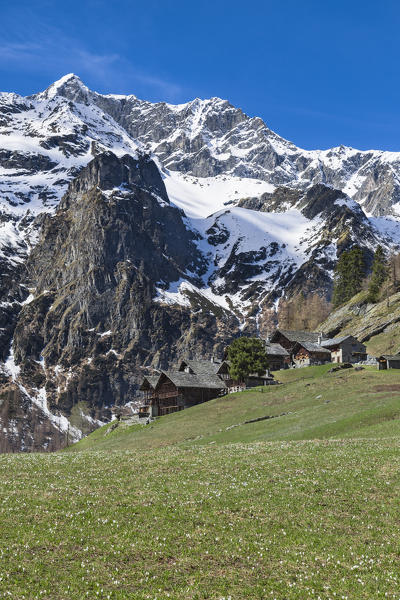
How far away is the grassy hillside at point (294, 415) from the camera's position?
52031 millimetres

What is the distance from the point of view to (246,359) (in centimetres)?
10962

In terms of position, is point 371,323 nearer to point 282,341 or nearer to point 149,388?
point 282,341

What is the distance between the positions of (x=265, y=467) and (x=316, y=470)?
2879mm

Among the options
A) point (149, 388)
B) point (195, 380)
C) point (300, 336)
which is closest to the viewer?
point (195, 380)

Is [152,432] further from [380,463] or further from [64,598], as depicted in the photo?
[64,598]

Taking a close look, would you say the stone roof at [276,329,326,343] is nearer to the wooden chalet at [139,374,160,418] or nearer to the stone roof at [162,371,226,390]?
the stone roof at [162,371,226,390]

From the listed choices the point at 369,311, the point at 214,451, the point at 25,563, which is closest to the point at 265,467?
the point at 214,451

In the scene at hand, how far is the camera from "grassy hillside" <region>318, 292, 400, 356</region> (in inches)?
4891

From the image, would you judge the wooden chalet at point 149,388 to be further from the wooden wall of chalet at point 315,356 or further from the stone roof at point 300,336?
the stone roof at point 300,336

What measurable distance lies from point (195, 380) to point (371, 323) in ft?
167

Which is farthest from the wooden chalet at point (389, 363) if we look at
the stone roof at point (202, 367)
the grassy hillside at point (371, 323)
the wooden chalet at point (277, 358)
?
the wooden chalet at point (277, 358)

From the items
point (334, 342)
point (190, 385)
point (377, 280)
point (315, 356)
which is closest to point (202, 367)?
point (190, 385)

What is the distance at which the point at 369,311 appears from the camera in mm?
145000

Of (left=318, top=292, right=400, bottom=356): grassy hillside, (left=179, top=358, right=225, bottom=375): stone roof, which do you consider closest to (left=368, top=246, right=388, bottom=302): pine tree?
(left=318, top=292, right=400, bottom=356): grassy hillside
